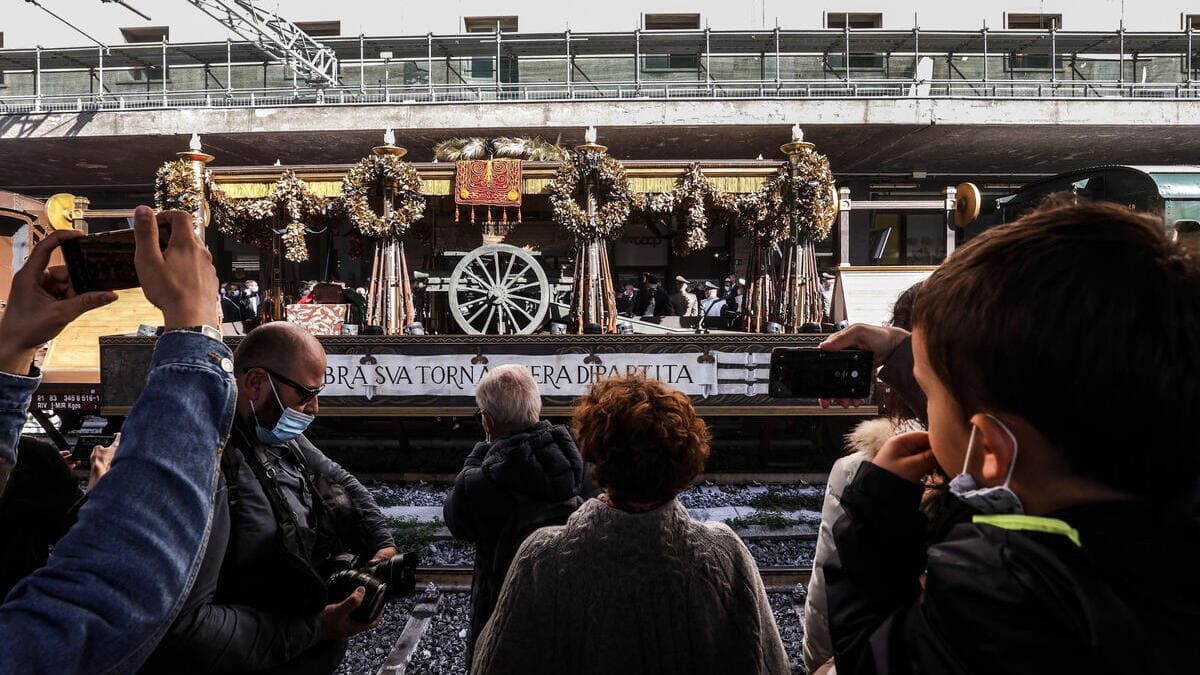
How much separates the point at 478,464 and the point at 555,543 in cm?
137

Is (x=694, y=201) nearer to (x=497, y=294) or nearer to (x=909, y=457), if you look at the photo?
(x=497, y=294)

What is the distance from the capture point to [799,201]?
9.27m

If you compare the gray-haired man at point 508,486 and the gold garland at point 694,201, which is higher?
the gold garland at point 694,201

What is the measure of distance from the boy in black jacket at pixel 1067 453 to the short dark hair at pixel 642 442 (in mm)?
1045

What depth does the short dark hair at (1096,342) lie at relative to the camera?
2.62ft

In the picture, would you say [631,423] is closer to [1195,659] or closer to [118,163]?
[1195,659]

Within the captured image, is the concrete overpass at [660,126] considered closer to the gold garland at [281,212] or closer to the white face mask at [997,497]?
the gold garland at [281,212]

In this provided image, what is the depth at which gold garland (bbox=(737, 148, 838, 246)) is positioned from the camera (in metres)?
9.22

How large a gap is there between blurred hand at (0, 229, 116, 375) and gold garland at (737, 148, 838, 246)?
29.6 ft

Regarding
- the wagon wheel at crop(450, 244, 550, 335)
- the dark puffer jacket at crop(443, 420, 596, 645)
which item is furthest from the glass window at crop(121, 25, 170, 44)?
the dark puffer jacket at crop(443, 420, 596, 645)

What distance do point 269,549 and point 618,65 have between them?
22.2m

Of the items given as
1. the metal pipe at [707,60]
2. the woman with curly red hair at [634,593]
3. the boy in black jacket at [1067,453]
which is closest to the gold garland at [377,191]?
the woman with curly red hair at [634,593]

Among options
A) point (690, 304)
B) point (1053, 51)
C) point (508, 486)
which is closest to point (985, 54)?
point (1053, 51)

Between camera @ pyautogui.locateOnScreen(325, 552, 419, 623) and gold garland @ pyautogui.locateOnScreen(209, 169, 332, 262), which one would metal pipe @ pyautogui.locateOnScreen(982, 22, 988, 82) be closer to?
gold garland @ pyautogui.locateOnScreen(209, 169, 332, 262)
